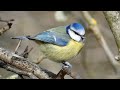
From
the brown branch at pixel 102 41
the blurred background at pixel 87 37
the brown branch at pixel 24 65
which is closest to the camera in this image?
the brown branch at pixel 24 65

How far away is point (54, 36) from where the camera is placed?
124 centimetres

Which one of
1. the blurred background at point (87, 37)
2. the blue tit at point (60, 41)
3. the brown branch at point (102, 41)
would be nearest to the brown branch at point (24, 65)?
the blue tit at point (60, 41)

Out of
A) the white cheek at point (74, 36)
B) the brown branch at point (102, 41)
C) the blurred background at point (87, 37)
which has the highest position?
the white cheek at point (74, 36)

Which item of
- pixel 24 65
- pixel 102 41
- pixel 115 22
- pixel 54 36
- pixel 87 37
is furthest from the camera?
pixel 87 37

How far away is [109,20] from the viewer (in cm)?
114

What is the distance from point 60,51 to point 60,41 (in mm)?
40

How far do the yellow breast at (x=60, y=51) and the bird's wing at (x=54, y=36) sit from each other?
0.02 metres

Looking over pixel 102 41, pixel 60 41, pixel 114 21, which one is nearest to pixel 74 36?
pixel 60 41

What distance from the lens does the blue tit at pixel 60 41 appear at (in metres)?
1.24

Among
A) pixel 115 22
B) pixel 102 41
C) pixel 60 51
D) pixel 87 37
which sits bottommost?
pixel 87 37

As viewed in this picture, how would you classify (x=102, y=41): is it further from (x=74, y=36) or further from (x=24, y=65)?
(x=24, y=65)

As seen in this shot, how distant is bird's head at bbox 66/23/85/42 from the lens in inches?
47.2

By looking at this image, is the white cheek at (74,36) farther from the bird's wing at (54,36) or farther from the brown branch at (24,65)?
the brown branch at (24,65)

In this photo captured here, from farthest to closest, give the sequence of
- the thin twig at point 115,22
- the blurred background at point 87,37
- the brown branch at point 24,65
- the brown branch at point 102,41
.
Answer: the blurred background at point 87,37
the brown branch at point 102,41
the thin twig at point 115,22
the brown branch at point 24,65
